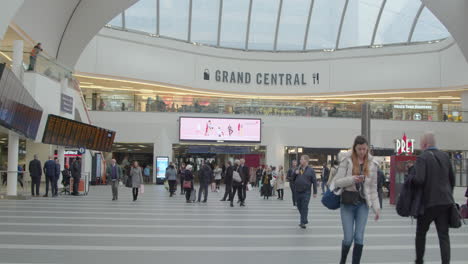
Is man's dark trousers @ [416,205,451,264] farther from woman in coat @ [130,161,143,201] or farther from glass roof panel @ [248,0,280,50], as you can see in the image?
glass roof panel @ [248,0,280,50]

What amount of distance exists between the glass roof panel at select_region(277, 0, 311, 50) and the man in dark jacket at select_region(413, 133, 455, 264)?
33710mm

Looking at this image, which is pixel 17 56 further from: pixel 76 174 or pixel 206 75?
pixel 206 75

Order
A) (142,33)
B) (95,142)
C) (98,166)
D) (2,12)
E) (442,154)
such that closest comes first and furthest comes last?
(442,154) → (2,12) → (95,142) → (98,166) → (142,33)

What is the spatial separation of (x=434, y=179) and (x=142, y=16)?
3267cm

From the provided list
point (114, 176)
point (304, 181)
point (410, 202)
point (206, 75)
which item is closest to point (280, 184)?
point (114, 176)

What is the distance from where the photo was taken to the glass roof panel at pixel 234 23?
128ft

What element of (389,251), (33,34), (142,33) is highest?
(142,33)

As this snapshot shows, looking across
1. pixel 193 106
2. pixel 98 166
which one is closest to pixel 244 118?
pixel 193 106

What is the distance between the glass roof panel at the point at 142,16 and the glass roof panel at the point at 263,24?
699 cm

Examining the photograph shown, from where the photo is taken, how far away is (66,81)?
23969 millimetres

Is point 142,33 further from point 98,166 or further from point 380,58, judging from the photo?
point 380,58

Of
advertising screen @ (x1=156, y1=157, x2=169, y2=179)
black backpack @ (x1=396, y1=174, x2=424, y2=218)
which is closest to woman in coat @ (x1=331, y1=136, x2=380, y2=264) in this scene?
black backpack @ (x1=396, y1=174, x2=424, y2=218)

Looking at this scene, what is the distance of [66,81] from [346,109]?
19.7 meters

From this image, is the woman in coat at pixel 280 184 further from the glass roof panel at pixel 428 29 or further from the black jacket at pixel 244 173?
the glass roof panel at pixel 428 29
